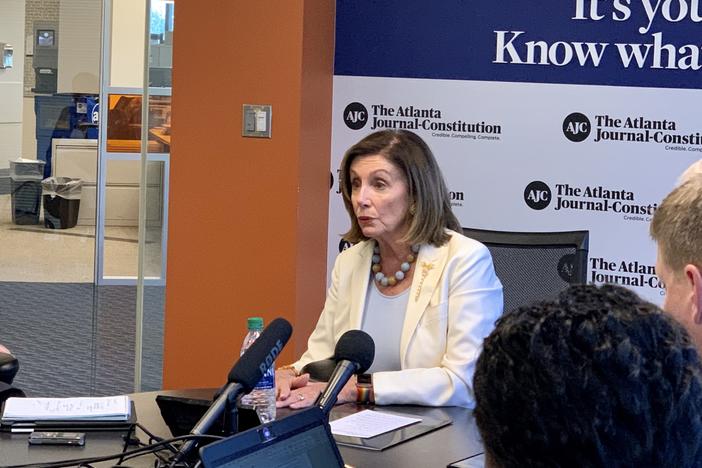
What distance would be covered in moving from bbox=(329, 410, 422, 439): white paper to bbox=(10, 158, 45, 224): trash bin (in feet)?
13.0

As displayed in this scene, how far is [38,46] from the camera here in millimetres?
5930

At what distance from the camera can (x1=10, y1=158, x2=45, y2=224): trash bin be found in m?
6.10

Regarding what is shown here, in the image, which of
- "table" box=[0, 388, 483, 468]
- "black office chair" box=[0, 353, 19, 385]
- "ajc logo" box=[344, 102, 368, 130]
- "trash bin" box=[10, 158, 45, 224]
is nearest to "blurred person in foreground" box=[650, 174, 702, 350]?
"table" box=[0, 388, 483, 468]

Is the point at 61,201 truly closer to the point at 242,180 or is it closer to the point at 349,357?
the point at 242,180

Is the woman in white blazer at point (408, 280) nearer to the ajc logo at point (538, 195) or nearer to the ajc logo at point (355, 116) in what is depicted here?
the ajc logo at point (538, 195)

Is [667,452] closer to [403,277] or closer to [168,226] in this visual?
[403,277]

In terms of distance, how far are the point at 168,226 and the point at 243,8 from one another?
3.24 feet

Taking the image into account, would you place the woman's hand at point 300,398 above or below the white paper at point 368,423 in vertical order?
above

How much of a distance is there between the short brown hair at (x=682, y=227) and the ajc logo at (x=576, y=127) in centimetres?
258

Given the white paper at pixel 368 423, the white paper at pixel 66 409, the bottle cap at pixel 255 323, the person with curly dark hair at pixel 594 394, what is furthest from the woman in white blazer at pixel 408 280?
the person with curly dark hair at pixel 594 394

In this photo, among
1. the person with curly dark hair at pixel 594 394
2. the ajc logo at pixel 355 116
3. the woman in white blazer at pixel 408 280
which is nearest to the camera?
the person with curly dark hair at pixel 594 394

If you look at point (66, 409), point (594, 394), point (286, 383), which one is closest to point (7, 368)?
point (66, 409)

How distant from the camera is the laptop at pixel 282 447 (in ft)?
5.13

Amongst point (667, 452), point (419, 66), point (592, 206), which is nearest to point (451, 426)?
point (667, 452)
